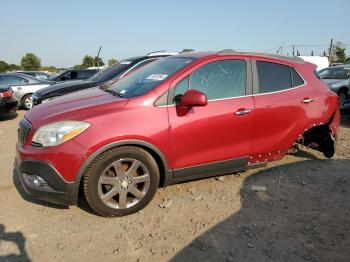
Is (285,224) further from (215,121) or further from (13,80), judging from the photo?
(13,80)

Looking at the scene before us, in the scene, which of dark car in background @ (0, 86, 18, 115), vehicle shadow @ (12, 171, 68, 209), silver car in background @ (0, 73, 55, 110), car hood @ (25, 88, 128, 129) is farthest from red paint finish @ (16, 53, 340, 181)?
silver car in background @ (0, 73, 55, 110)


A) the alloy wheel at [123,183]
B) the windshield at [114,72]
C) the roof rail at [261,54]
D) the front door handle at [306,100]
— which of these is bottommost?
the alloy wheel at [123,183]

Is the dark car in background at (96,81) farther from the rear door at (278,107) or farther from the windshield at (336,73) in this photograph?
the windshield at (336,73)

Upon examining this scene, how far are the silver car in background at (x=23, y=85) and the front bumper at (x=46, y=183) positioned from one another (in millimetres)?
9769

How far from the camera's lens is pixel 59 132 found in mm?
3432

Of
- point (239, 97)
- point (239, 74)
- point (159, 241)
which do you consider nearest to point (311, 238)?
point (159, 241)

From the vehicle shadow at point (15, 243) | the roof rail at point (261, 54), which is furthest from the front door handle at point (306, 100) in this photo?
the vehicle shadow at point (15, 243)

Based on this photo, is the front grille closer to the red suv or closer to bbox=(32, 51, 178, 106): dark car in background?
the red suv

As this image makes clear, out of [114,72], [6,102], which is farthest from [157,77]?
[6,102]

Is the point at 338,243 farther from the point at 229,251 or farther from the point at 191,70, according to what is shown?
the point at 191,70

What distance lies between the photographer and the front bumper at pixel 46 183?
11.2ft

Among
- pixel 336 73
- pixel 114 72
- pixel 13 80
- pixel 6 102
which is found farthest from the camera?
pixel 13 80

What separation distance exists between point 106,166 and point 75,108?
0.72 m

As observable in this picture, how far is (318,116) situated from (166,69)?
2225 millimetres
